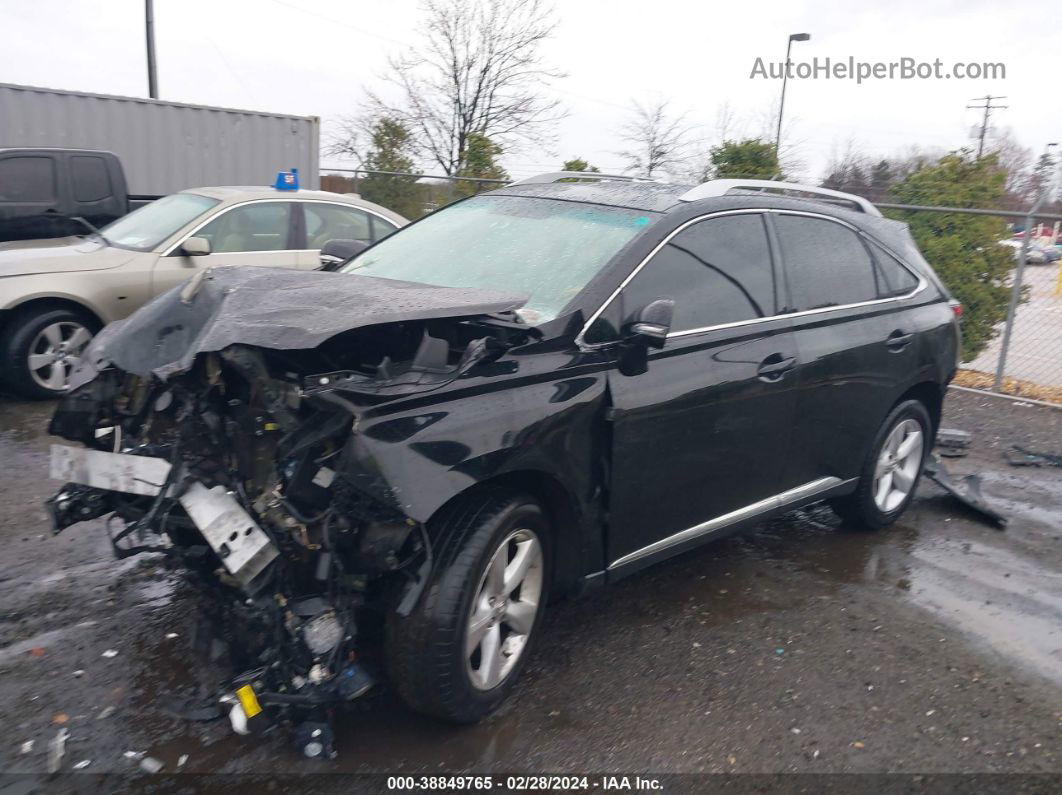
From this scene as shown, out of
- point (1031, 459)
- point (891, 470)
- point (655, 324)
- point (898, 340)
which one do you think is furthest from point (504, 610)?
→ point (1031, 459)

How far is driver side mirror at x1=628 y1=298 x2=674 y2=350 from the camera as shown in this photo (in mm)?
3492

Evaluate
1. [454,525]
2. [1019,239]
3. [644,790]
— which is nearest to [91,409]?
[454,525]

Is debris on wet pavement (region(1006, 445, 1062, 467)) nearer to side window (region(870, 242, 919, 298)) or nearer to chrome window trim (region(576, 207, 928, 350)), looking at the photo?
chrome window trim (region(576, 207, 928, 350))

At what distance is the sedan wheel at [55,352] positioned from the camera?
722cm

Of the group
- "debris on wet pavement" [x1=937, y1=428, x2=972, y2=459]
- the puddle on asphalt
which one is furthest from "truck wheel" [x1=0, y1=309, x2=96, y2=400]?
"debris on wet pavement" [x1=937, y1=428, x2=972, y2=459]

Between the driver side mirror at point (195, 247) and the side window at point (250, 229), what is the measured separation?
0.22m

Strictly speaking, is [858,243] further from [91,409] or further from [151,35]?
[151,35]

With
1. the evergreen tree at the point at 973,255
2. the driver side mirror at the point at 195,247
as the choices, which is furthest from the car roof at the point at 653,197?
the evergreen tree at the point at 973,255

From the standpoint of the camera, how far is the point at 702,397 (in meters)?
3.91

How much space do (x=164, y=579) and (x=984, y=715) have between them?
350 centimetres

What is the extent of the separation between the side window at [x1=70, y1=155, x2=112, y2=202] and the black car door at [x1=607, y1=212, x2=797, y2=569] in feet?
25.4

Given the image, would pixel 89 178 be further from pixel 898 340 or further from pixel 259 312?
pixel 898 340

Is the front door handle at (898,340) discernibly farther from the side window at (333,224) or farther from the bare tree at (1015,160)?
the bare tree at (1015,160)

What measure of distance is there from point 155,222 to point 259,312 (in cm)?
583
